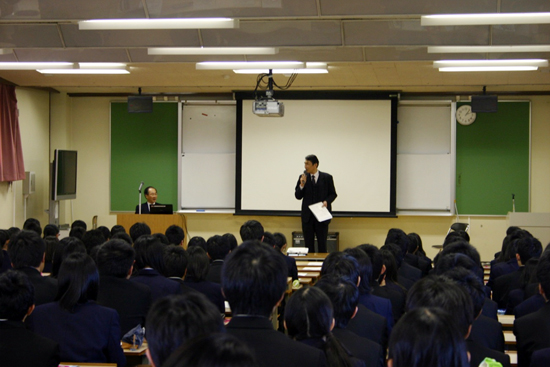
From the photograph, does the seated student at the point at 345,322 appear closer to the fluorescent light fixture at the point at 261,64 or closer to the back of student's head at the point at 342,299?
the back of student's head at the point at 342,299

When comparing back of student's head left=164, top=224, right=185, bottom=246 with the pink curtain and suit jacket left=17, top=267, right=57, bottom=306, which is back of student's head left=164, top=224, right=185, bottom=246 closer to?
suit jacket left=17, top=267, right=57, bottom=306

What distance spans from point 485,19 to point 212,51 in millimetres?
2808

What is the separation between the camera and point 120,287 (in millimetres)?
3836

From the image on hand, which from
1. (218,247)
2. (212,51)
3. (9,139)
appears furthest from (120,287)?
(9,139)

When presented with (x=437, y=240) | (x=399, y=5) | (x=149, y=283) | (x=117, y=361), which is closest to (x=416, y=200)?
(x=437, y=240)

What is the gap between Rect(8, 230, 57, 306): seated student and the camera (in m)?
4.06

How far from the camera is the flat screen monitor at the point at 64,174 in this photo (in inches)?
409

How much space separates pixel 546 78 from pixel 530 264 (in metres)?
5.25

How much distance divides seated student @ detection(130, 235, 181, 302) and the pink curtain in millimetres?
5994

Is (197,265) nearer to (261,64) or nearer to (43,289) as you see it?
(43,289)

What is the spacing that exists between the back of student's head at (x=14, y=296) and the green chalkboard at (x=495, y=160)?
9.06 meters

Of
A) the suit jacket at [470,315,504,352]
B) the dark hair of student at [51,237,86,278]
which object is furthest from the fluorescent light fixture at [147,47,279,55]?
the suit jacket at [470,315,504,352]

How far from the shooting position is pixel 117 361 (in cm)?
322

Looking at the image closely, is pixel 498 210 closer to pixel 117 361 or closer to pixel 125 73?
pixel 125 73
